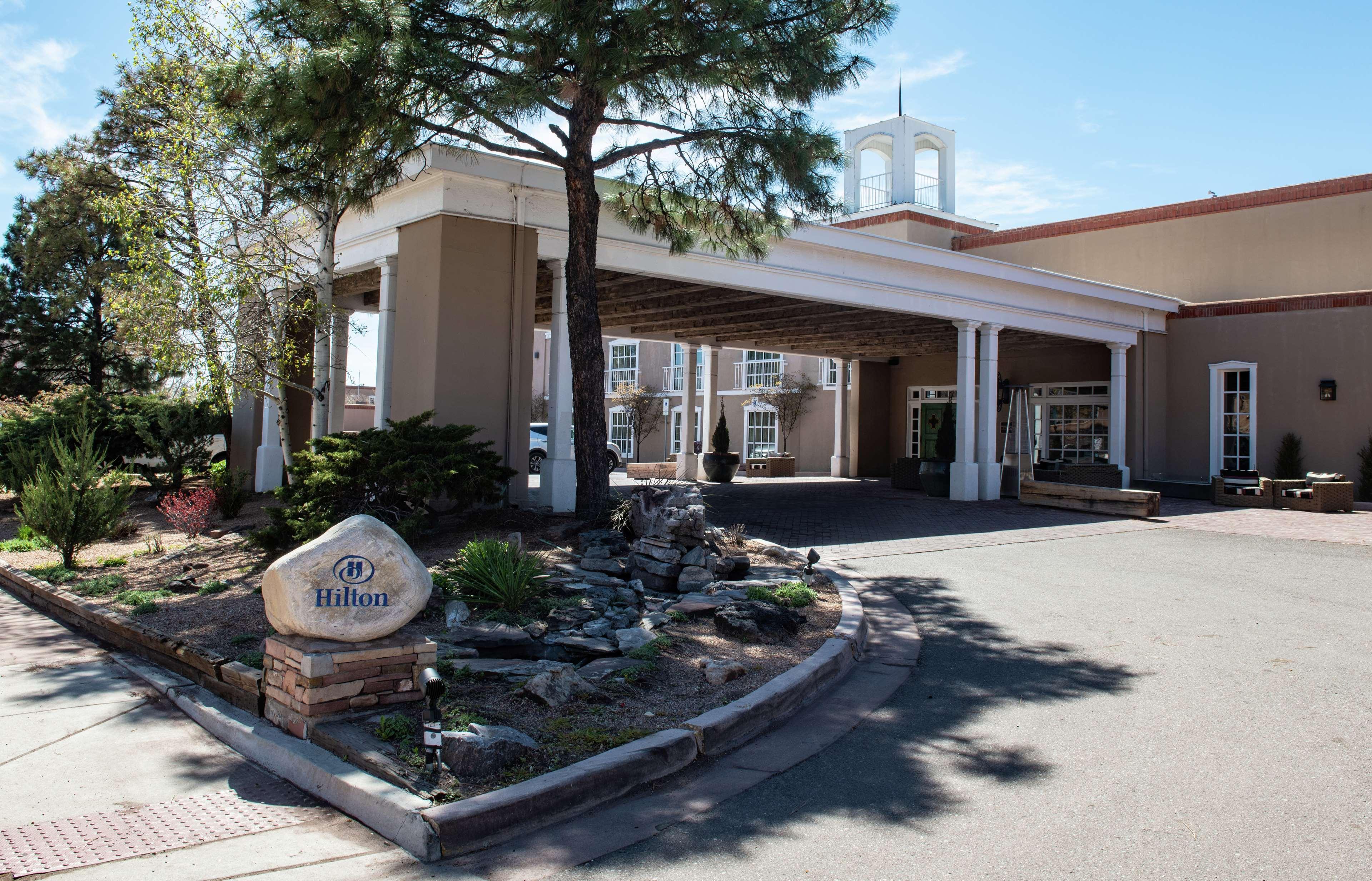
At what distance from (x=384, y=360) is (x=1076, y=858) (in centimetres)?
1100

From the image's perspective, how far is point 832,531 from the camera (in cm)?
1261

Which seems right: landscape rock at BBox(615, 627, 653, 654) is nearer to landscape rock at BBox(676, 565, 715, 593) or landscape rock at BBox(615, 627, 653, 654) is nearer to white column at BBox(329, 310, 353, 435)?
landscape rock at BBox(676, 565, 715, 593)

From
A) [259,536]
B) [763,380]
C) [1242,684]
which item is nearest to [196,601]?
[259,536]

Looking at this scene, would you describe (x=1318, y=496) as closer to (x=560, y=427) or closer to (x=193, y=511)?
(x=560, y=427)

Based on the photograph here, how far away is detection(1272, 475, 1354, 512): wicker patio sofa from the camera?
16656 millimetres

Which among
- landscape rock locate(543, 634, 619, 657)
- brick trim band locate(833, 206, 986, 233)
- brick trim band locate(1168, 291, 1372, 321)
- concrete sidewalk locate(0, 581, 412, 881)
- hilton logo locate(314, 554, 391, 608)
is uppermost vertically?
brick trim band locate(833, 206, 986, 233)

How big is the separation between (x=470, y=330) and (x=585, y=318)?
1.92 metres

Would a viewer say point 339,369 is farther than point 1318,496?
No

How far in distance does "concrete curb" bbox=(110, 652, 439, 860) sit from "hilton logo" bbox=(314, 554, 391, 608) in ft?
2.21

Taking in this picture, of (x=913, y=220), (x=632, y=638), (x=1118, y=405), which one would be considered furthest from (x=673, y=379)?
(x=632, y=638)

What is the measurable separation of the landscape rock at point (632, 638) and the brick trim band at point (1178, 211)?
2216cm

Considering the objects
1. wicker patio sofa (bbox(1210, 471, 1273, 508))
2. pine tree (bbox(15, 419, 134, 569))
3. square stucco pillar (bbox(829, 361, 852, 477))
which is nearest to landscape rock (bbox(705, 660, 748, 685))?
pine tree (bbox(15, 419, 134, 569))

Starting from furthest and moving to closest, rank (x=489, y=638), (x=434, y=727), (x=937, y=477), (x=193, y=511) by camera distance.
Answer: (x=937, y=477)
(x=193, y=511)
(x=489, y=638)
(x=434, y=727)

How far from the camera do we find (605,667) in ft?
17.6
